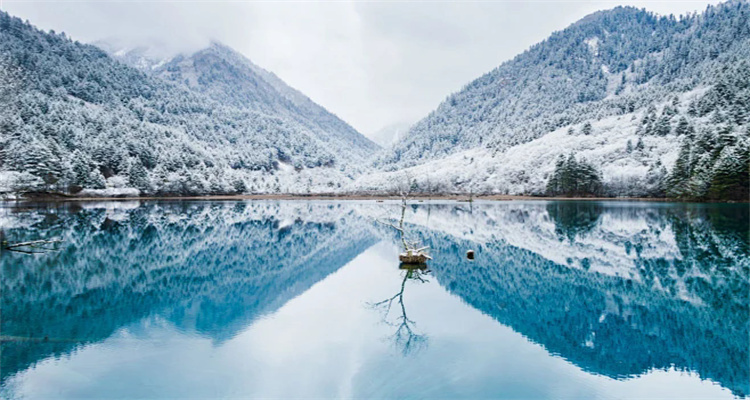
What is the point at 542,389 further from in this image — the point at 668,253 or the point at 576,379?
the point at 668,253

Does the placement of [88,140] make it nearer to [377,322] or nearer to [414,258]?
[414,258]

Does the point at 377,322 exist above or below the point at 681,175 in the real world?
below

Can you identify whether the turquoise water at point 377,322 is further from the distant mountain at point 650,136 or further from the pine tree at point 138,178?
the pine tree at point 138,178

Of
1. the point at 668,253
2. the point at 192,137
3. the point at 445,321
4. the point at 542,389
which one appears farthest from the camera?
the point at 192,137

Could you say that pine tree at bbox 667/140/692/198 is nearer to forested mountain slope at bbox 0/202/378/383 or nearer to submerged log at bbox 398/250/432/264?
forested mountain slope at bbox 0/202/378/383

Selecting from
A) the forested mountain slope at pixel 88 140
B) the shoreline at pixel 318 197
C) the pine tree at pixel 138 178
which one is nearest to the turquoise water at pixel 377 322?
the shoreline at pixel 318 197

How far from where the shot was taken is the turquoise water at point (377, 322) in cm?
1069

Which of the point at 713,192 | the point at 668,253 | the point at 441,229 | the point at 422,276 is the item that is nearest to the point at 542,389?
the point at 422,276

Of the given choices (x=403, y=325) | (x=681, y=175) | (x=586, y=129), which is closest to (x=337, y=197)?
(x=586, y=129)

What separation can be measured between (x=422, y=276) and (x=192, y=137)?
626ft

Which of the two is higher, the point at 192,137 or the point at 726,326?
the point at 192,137

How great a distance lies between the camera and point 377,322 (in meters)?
15.9

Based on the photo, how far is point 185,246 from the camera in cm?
3284

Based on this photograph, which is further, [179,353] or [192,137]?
[192,137]
